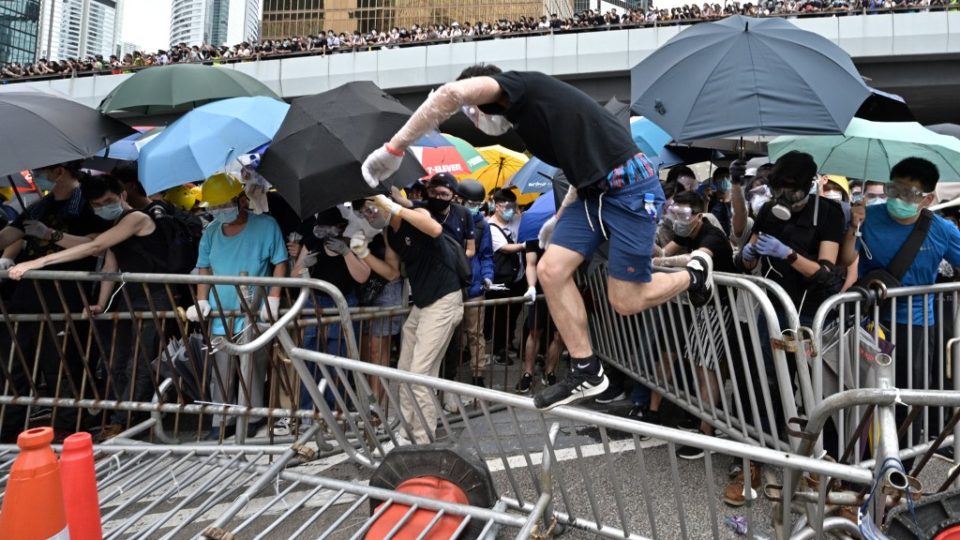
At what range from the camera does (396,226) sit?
4.33 m

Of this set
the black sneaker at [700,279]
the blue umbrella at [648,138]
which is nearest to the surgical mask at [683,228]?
the black sneaker at [700,279]

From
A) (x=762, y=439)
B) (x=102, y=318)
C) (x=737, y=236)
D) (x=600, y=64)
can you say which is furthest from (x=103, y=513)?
(x=600, y=64)

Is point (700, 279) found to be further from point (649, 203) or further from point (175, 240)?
point (175, 240)

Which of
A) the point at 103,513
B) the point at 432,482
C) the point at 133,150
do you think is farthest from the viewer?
the point at 133,150

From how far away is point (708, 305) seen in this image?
3.73m

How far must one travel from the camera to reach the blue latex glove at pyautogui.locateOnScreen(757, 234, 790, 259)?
374 centimetres

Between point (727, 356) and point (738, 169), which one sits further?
point (738, 169)

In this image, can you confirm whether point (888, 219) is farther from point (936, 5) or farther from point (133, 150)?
point (936, 5)

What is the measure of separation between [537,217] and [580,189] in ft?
8.92

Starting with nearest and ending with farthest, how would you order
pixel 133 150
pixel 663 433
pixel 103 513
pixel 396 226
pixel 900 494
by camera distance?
1. pixel 900 494
2. pixel 663 433
3. pixel 103 513
4. pixel 396 226
5. pixel 133 150

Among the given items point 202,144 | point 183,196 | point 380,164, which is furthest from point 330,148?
point 183,196

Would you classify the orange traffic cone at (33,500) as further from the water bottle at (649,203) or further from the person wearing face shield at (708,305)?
the person wearing face shield at (708,305)

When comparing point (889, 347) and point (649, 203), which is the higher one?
point (649, 203)

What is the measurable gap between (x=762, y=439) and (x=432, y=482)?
5.92 ft
